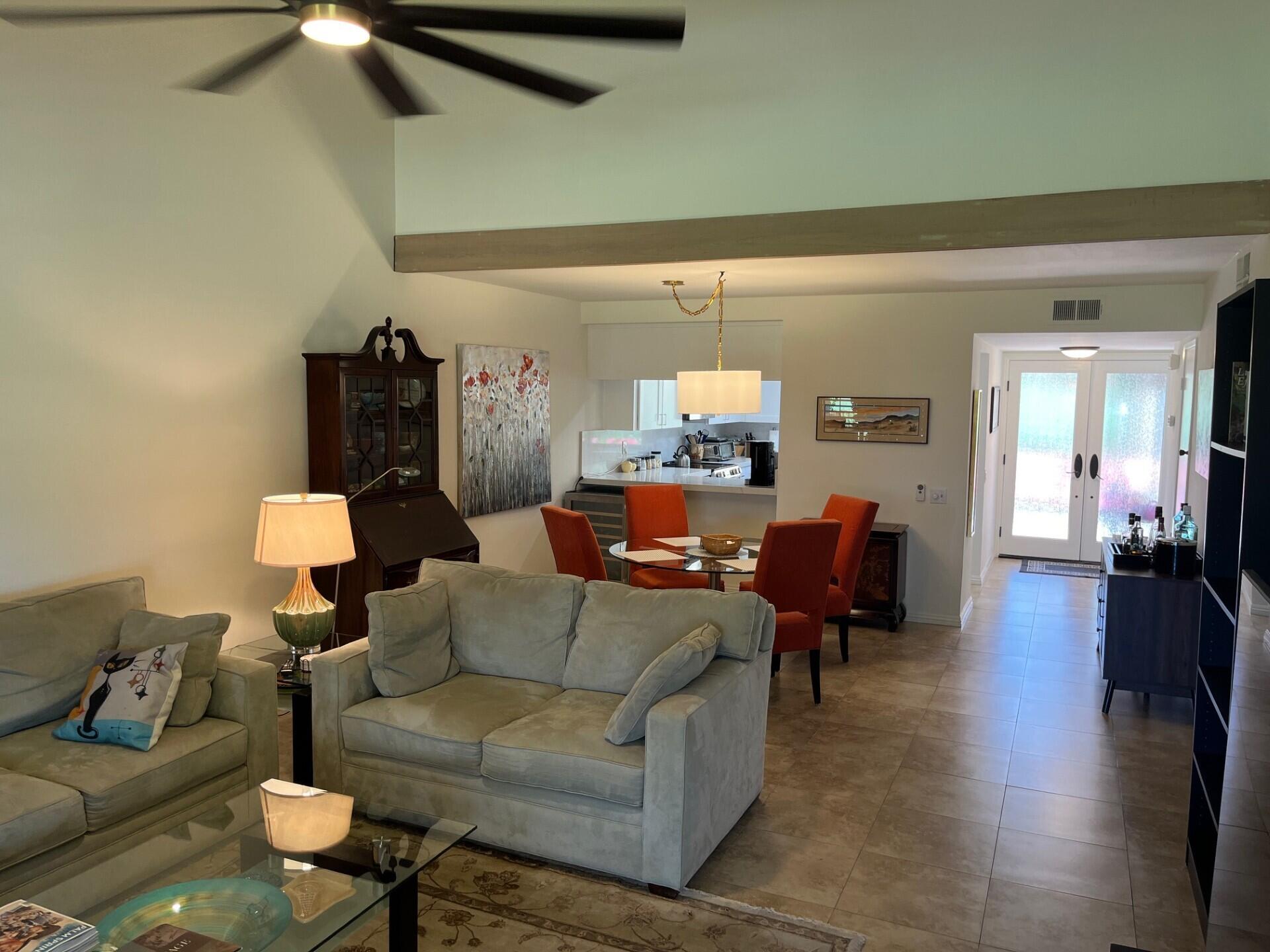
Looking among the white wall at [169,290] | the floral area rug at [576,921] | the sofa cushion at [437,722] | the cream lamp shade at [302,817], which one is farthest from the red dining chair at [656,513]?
the cream lamp shade at [302,817]

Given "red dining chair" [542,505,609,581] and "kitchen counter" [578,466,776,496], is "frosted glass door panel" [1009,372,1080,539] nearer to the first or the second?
Result: "kitchen counter" [578,466,776,496]

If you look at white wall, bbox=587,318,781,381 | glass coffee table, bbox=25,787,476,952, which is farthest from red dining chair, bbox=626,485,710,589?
glass coffee table, bbox=25,787,476,952

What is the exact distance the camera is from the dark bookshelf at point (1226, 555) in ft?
8.65

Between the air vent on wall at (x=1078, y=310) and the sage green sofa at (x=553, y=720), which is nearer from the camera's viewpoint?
the sage green sofa at (x=553, y=720)

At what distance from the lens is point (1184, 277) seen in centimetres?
592

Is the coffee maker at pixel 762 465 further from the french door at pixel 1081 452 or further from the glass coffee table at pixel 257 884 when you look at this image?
the glass coffee table at pixel 257 884

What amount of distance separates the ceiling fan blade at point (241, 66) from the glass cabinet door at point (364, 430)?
244 centimetres

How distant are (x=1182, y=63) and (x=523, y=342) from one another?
181 inches

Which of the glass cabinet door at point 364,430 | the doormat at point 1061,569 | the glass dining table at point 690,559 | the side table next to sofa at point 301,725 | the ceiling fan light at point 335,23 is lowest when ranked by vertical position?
the doormat at point 1061,569

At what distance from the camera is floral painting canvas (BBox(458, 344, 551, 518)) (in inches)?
257

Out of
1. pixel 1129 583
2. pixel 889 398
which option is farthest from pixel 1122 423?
pixel 1129 583

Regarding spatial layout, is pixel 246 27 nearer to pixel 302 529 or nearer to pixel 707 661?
pixel 302 529

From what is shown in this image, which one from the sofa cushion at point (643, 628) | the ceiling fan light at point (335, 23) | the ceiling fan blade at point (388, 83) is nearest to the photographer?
the ceiling fan light at point (335, 23)

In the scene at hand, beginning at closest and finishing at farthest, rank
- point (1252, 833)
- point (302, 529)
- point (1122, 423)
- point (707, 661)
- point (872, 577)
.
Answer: point (1252, 833), point (707, 661), point (302, 529), point (872, 577), point (1122, 423)
